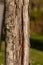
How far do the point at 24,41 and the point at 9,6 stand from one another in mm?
679

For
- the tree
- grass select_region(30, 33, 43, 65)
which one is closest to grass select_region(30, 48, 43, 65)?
grass select_region(30, 33, 43, 65)

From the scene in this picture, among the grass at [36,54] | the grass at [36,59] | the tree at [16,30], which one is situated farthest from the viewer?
the grass at [36,54]

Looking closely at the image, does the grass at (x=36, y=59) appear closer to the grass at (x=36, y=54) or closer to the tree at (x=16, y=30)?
the grass at (x=36, y=54)

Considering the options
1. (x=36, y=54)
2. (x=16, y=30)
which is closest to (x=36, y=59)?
(x=36, y=54)

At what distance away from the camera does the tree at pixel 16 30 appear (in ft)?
20.2

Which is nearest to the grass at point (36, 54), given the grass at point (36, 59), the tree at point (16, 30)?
the grass at point (36, 59)

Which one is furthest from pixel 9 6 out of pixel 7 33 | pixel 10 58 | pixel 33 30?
pixel 33 30

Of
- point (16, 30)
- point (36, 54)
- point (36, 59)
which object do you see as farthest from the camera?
point (36, 54)

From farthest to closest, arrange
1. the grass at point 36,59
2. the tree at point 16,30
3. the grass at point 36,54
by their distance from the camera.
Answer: the grass at point 36,54
the grass at point 36,59
the tree at point 16,30

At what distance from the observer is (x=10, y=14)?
20.2 ft

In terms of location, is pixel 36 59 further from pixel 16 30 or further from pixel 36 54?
pixel 16 30

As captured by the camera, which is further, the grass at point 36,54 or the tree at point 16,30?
the grass at point 36,54

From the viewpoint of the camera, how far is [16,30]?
20.4 feet

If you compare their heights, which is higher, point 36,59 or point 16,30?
point 16,30
